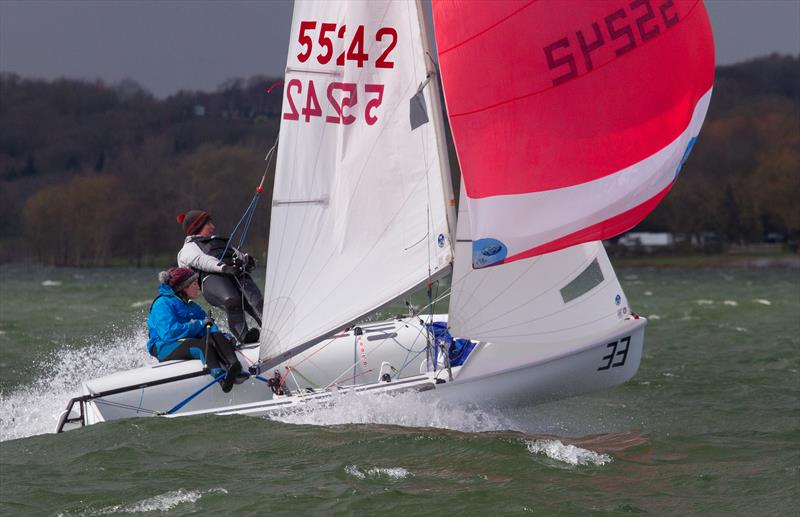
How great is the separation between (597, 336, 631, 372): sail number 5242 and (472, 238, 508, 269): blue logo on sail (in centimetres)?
110

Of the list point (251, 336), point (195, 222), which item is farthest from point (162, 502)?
point (195, 222)

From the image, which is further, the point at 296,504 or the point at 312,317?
the point at 312,317

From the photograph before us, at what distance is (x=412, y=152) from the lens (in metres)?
8.05

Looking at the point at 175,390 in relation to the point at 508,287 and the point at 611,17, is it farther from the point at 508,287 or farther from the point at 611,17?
the point at 611,17

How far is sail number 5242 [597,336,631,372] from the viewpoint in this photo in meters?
8.13

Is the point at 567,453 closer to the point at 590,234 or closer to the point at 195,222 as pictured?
the point at 590,234

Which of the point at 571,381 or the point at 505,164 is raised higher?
the point at 505,164

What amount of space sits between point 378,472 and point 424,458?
0.44 metres

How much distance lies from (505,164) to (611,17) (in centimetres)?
114

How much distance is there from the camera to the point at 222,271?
8852 mm

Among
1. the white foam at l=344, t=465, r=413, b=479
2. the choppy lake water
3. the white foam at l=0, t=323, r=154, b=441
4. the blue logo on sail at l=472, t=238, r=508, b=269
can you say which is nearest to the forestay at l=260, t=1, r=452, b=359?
the blue logo on sail at l=472, t=238, r=508, b=269

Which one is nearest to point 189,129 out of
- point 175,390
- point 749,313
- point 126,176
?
point 126,176

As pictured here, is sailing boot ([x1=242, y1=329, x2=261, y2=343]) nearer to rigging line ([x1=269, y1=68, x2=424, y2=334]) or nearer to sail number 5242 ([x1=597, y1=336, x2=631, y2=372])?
rigging line ([x1=269, y1=68, x2=424, y2=334])

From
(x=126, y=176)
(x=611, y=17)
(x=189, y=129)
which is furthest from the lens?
(x=189, y=129)
